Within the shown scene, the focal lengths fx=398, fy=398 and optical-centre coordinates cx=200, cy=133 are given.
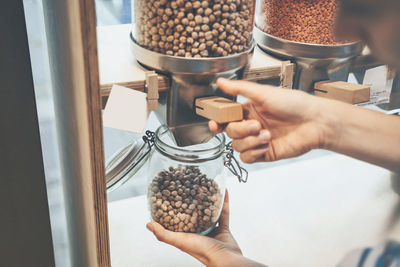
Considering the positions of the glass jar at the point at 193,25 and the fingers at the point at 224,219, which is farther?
the fingers at the point at 224,219

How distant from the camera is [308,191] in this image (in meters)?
1.13

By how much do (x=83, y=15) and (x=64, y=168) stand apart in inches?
15.9

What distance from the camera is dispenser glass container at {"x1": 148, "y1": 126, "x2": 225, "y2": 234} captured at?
0.78 meters

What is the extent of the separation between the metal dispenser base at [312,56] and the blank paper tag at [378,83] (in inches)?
3.5

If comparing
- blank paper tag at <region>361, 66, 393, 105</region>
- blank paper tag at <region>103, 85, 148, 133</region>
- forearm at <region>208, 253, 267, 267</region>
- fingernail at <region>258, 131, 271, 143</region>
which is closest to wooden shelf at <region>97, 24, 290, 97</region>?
blank paper tag at <region>103, 85, 148, 133</region>

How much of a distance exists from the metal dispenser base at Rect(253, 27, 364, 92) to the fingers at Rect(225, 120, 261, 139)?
21 centimetres

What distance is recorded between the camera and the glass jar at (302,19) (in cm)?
71

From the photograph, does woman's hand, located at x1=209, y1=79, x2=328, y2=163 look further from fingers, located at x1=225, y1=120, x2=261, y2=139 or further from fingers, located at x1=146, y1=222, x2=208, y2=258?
fingers, located at x1=146, y1=222, x2=208, y2=258

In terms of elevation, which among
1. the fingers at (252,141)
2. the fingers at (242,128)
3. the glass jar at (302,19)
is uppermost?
the glass jar at (302,19)

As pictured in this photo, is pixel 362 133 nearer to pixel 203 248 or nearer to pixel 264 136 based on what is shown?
pixel 264 136

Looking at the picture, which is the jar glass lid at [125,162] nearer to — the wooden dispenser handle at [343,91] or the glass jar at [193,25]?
the glass jar at [193,25]

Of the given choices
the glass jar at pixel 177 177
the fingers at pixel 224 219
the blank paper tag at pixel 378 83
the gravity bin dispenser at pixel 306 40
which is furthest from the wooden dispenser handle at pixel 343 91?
the fingers at pixel 224 219

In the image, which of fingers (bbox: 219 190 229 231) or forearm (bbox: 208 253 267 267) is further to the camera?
fingers (bbox: 219 190 229 231)

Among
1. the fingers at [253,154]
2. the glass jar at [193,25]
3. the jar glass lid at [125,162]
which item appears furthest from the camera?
the jar glass lid at [125,162]
